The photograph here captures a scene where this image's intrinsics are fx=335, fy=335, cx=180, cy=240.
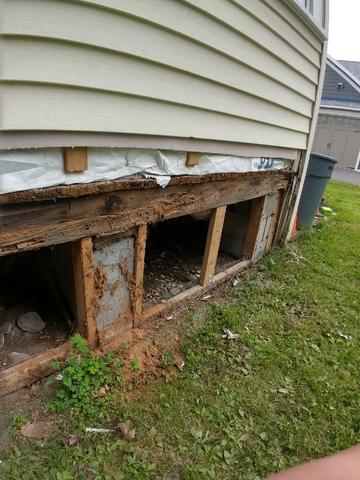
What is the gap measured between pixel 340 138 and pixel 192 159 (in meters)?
14.5

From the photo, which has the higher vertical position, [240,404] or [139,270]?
[139,270]

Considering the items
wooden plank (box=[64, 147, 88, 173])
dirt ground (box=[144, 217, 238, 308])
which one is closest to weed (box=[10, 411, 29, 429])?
dirt ground (box=[144, 217, 238, 308])

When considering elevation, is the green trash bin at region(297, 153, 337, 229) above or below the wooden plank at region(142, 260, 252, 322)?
above

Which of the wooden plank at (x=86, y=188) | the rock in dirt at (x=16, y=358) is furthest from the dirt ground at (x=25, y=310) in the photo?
the wooden plank at (x=86, y=188)

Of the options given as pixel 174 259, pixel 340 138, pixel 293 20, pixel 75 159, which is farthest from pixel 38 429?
pixel 340 138

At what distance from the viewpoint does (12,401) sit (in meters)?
2.10

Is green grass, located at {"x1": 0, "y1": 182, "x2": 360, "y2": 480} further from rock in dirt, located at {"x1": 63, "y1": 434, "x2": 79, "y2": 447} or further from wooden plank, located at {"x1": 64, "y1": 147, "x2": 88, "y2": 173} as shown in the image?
wooden plank, located at {"x1": 64, "y1": 147, "x2": 88, "y2": 173}

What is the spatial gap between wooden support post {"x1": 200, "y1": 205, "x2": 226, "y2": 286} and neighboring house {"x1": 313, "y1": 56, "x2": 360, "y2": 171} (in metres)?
12.8

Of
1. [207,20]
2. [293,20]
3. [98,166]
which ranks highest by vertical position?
[293,20]

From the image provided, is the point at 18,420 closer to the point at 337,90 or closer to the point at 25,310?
the point at 25,310

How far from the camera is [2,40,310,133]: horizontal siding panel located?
145 centimetres

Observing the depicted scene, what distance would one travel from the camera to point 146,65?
1.88m

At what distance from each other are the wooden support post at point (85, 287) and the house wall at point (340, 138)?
15.1m

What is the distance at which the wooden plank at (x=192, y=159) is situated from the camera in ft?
8.11
